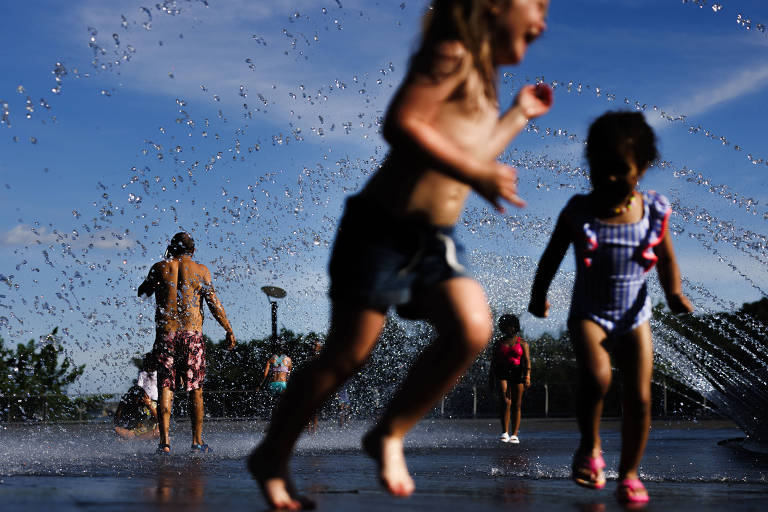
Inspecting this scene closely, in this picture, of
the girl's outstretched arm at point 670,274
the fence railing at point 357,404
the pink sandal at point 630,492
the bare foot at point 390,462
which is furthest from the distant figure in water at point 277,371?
the bare foot at point 390,462

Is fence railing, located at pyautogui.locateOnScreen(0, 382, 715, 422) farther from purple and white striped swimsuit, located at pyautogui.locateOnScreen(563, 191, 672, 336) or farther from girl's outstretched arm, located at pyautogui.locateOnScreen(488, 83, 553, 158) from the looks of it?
girl's outstretched arm, located at pyautogui.locateOnScreen(488, 83, 553, 158)

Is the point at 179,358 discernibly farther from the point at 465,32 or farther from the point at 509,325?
the point at 465,32

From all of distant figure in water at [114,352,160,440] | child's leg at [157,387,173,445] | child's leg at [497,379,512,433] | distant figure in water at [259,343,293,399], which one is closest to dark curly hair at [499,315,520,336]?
child's leg at [497,379,512,433]

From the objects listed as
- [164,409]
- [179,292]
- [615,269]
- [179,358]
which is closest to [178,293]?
[179,292]

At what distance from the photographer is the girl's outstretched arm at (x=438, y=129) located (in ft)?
8.64

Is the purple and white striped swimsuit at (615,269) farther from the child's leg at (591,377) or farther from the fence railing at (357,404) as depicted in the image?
the fence railing at (357,404)

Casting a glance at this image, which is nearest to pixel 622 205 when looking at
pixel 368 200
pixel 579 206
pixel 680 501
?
pixel 579 206

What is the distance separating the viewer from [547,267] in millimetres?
4023

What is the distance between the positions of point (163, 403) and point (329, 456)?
4.82ft

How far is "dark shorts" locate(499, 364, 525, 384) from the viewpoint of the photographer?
39.1ft

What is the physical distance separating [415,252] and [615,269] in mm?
1314

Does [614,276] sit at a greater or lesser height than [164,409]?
greater

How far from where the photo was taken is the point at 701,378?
1172cm

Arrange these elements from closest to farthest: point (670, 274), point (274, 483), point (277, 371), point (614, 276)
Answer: point (274, 483), point (614, 276), point (670, 274), point (277, 371)
